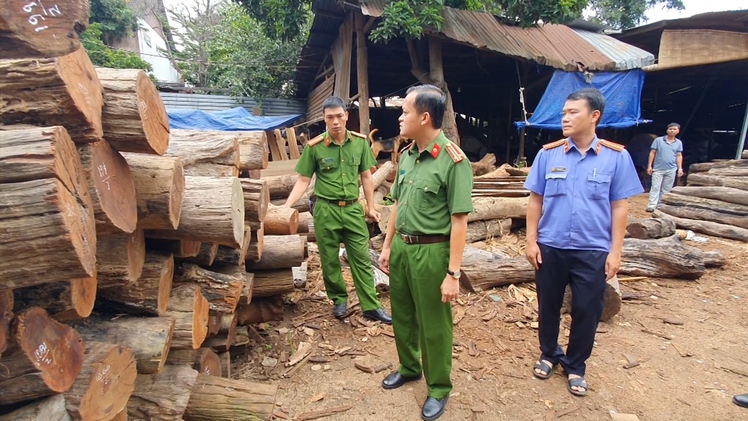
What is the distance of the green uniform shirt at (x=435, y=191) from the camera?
2.46m

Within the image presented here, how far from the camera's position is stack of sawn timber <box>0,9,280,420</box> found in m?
1.35

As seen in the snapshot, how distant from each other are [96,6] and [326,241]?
19476mm

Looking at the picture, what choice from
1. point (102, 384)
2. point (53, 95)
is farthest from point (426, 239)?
point (53, 95)

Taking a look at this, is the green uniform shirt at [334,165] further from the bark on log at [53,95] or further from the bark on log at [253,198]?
the bark on log at [53,95]

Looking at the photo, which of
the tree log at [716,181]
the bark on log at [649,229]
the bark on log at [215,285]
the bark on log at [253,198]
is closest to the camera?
the bark on log at [215,285]

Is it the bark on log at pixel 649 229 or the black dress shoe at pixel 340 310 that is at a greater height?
the bark on log at pixel 649 229

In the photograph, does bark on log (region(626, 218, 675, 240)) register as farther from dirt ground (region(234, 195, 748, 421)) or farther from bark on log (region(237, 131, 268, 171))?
bark on log (region(237, 131, 268, 171))

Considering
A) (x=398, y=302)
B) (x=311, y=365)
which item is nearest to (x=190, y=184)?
(x=398, y=302)

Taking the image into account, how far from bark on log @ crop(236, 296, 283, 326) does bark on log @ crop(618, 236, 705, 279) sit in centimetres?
408

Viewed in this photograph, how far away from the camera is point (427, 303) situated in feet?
8.57

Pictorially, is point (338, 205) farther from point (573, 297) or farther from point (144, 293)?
point (573, 297)

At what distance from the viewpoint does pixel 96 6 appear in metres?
17.2

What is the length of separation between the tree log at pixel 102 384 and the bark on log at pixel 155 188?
2.02 ft

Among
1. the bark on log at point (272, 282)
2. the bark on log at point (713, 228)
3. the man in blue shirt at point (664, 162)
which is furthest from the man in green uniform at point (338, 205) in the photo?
the man in blue shirt at point (664, 162)
